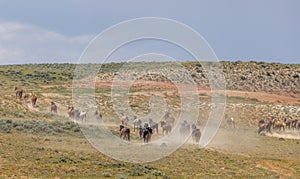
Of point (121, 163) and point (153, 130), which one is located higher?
point (153, 130)

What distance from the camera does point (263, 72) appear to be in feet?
302

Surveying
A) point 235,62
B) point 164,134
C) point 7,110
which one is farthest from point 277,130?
point 235,62

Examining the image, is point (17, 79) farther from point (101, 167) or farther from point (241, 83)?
point (101, 167)

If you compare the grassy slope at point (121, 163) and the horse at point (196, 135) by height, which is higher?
the horse at point (196, 135)

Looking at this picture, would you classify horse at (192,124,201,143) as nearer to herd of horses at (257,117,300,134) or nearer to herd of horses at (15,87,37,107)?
herd of horses at (257,117,300,134)

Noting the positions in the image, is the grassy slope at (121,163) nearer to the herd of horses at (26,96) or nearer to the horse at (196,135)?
the horse at (196,135)

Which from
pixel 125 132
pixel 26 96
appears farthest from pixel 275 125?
pixel 26 96

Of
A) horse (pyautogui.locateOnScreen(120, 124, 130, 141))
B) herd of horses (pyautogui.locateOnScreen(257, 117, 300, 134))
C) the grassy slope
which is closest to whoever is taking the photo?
the grassy slope

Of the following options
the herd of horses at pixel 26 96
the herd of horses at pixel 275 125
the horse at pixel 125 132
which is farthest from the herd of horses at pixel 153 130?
the herd of horses at pixel 26 96

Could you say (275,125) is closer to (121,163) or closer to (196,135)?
(196,135)

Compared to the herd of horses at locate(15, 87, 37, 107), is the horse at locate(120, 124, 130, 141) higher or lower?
lower

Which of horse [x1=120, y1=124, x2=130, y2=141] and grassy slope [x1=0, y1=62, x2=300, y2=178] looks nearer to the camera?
grassy slope [x1=0, y1=62, x2=300, y2=178]

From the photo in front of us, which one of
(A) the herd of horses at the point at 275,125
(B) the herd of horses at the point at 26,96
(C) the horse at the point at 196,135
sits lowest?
(C) the horse at the point at 196,135

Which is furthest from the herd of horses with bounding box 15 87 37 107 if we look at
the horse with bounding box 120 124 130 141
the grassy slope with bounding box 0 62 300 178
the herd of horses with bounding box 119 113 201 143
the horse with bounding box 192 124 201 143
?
the horse with bounding box 192 124 201 143
